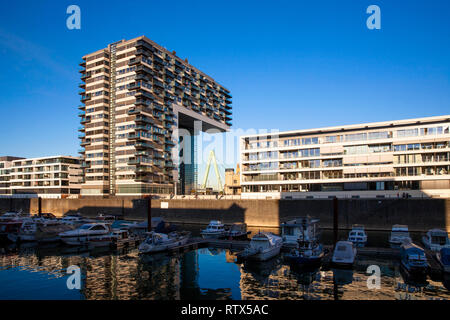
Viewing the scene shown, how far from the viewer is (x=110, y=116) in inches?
4643

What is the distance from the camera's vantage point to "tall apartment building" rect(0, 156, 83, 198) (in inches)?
5217

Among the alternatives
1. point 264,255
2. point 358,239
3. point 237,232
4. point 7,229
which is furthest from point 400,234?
point 7,229

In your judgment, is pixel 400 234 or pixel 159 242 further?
pixel 400 234

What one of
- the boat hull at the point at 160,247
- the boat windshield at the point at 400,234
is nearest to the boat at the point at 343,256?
the boat windshield at the point at 400,234

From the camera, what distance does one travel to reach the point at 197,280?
28.6 m

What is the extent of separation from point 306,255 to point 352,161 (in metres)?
54.3

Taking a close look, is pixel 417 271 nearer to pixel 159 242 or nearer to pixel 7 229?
pixel 159 242

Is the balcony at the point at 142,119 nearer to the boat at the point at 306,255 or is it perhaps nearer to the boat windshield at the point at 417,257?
the boat at the point at 306,255

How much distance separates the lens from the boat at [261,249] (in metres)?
35.3

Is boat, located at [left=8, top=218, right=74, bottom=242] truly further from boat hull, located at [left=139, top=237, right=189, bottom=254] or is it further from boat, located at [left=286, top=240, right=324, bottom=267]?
boat, located at [left=286, top=240, right=324, bottom=267]

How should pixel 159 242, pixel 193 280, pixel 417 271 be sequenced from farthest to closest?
pixel 159 242, pixel 417 271, pixel 193 280
